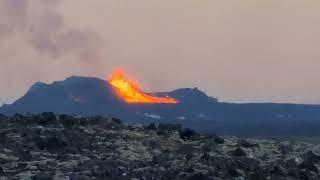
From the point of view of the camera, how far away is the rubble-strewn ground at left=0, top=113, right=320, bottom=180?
41656mm

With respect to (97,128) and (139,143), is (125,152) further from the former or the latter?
(97,128)

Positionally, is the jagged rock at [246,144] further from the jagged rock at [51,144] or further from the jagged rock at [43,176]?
the jagged rock at [43,176]

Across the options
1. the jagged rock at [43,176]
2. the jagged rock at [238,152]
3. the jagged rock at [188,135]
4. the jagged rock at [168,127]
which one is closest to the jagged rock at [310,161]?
the jagged rock at [238,152]

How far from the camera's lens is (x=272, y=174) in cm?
4262

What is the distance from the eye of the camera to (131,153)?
152 feet

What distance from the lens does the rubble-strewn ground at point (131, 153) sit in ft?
137

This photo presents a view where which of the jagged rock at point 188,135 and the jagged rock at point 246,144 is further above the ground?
the jagged rock at point 188,135

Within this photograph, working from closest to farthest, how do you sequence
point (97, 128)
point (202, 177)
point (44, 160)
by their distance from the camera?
1. point (202, 177)
2. point (44, 160)
3. point (97, 128)

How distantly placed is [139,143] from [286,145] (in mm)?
8064

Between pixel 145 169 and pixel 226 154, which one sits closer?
pixel 145 169

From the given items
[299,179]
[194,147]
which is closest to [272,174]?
[299,179]

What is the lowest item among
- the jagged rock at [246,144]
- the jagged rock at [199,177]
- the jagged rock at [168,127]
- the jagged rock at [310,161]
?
the jagged rock at [199,177]

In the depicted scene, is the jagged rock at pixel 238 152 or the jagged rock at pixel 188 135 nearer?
the jagged rock at pixel 238 152

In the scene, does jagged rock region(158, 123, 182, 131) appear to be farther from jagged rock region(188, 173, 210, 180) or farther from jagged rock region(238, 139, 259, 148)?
jagged rock region(188, 173, 210, 180)
